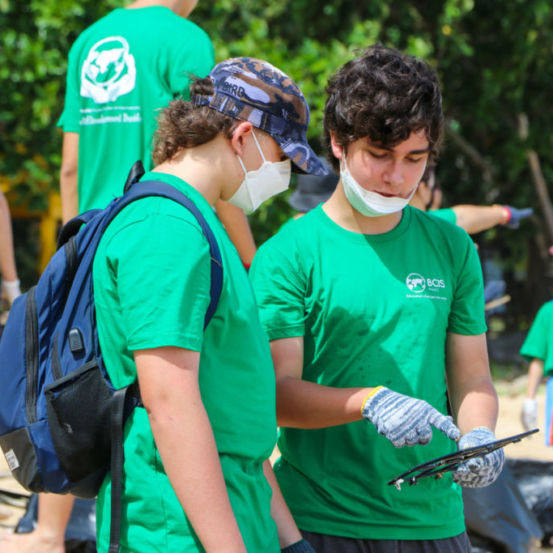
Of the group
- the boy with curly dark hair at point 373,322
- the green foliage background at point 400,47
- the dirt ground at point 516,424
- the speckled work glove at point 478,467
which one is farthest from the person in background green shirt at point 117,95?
the green foliage background at point 400,47

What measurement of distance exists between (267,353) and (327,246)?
1.78 ft

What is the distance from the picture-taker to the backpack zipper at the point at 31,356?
158cm

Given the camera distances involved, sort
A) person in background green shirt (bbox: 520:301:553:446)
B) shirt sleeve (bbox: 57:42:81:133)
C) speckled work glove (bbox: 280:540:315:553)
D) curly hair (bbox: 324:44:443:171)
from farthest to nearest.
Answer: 1. person in background green shirt (bbox: 520:301:553:446)
2. shirt sleeve (bbox: 57:42:81:133)
3. curly hair (bbox: 324:44:443:171)
4. speckled work glove (bbox: 280:540:315:553)

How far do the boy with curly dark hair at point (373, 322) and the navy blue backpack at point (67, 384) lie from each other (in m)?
0.58

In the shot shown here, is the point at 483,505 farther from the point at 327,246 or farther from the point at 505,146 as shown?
the point at 505,146

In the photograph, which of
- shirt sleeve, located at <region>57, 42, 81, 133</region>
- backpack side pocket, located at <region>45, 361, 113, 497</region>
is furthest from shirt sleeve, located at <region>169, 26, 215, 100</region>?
backpack side pocket, located at <region>45, 361, 113, 497</region>

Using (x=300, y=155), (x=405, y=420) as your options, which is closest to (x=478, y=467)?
(x=405, y=420)

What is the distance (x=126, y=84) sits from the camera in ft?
10.3

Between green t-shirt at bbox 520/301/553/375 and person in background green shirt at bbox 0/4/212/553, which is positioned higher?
person in background green shirt at bbox 0/4/212/553

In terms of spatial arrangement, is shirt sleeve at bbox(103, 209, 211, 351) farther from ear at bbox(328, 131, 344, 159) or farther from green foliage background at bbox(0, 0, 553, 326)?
green foliage background at bbox(0, 0, 553, 326)

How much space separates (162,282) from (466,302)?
3.28 feet

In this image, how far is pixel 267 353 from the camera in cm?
170

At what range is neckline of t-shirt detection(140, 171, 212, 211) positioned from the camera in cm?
163

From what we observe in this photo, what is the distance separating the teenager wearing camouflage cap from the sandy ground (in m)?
2.82
